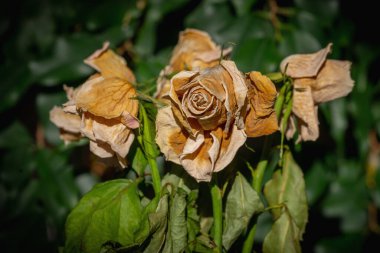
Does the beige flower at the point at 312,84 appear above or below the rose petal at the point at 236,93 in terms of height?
below

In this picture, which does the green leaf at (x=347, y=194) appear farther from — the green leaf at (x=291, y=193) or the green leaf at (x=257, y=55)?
the green leaf at (x=291, y=193)

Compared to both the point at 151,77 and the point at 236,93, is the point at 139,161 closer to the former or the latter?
the point at 236,93

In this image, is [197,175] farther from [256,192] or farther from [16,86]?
[16,86]

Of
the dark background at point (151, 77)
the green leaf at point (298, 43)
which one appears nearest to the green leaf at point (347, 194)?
the dark background at point (151, 77)

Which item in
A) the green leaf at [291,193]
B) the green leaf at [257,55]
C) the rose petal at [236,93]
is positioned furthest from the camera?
the green leaf at [257,55]

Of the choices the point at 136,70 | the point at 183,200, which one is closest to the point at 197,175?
the point at 183,200

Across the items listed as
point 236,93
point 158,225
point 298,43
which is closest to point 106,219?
point 158,225
